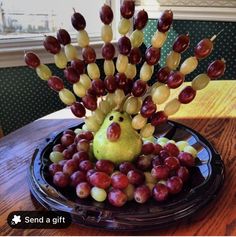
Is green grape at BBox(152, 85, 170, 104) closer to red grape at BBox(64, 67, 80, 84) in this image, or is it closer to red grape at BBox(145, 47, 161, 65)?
red grape at BBox(145, 47, 161, 65)

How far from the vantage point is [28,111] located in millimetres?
2174

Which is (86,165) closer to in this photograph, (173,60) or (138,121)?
(138,121)

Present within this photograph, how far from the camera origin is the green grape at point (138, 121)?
0.75m

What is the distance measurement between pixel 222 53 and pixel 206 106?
1300 mm

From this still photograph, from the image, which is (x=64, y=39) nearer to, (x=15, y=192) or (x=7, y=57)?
(x=15, y=192)

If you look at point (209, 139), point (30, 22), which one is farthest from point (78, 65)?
point (30, 22)

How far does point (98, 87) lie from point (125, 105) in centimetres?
8

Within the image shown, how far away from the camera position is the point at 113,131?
2.40 ft

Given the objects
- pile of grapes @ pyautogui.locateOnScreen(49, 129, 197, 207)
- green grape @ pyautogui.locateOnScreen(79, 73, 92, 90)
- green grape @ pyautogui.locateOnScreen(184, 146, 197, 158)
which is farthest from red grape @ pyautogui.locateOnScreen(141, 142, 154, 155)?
green grape @ pyautogui.locateOnScreen(79, 73, 92, 90)

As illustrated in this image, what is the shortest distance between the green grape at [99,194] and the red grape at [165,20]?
1.25 feet

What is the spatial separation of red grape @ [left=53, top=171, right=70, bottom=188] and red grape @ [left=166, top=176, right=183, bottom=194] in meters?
0.23

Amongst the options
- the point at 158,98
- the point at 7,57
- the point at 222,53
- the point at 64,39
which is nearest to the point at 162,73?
the point at 158,98

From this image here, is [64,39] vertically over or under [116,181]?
over

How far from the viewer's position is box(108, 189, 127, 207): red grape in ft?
2.23
